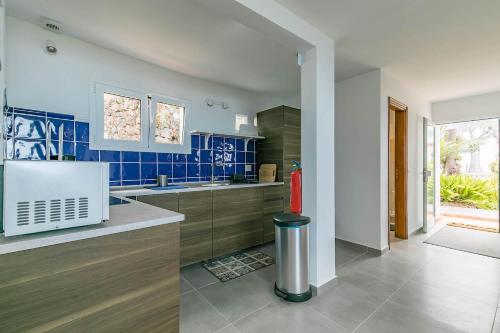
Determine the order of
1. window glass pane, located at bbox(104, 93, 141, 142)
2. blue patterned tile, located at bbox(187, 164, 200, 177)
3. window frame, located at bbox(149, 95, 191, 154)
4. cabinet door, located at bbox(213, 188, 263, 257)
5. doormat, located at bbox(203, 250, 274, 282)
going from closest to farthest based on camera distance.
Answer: doormat, located at bbox(203, 250, 274, 282) → window glass pane, located at bbox(104, 93, 141, 142) → cabinet door, located at bbox(213, 188, 263, 257) → window frame, located at bbox(149, 95, 191, 154) → blue patterned tile, located at bbox(187, 164, 200, 177)

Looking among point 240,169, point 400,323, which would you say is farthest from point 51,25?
point 400,323

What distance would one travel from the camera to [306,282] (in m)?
2.05

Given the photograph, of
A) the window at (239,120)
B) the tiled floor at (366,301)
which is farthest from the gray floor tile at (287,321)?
the window at (239,120)

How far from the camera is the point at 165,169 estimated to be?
304cm

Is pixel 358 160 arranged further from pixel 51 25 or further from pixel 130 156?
pixel 51 25

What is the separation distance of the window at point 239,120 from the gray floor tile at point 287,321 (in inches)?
108

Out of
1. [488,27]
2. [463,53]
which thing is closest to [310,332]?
[488,27]

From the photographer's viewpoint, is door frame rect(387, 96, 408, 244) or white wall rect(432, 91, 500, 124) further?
white wall rect(432, 91, 500, 124)

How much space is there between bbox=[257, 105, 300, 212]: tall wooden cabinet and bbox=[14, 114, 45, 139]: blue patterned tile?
284 cm


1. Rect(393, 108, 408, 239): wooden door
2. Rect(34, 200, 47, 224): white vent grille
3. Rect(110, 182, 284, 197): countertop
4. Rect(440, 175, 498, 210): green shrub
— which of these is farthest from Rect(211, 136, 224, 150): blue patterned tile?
Rect(440, 175, 498, 210): green shrub

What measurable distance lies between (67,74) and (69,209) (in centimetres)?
214

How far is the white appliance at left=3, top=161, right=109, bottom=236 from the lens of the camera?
83cm

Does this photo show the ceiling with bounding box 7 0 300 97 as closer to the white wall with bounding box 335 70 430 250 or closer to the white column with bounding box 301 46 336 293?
the white column with bounding box 301 46 336 293

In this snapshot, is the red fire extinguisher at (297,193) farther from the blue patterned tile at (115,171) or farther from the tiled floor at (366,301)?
the blue patterned tile at (115,171)
